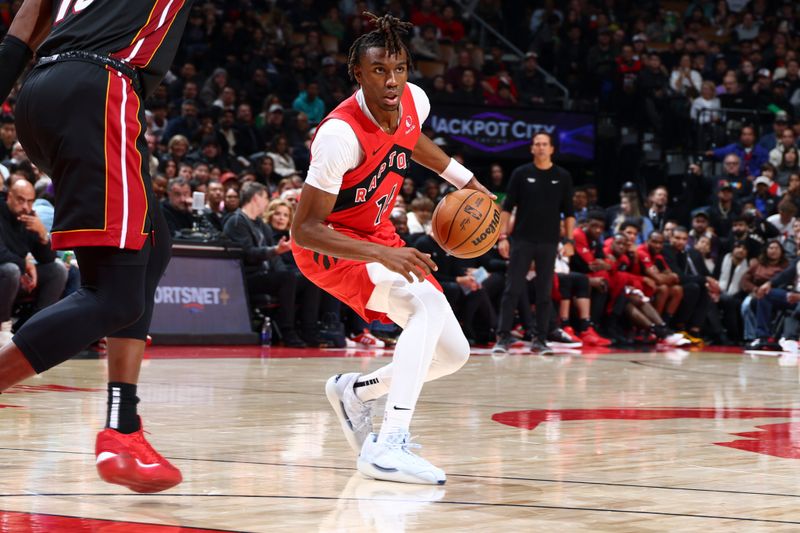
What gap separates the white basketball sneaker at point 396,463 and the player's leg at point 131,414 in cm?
77

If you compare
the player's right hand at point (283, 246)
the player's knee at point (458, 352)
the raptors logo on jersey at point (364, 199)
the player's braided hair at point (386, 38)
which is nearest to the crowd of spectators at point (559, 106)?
the player's right hand at point (283, 246)

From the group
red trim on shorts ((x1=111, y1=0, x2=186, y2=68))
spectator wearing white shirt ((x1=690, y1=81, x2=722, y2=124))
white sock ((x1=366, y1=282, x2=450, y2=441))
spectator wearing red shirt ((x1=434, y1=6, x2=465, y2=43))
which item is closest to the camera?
red trim on shorts ((x1=111, y1=0, x2=186, y2=68))

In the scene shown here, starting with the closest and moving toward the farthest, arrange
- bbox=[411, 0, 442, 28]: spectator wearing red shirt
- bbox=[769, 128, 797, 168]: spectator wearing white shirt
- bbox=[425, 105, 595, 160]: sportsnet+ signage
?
1. bbox=[425, 105, 595, 160]: sportsnet+ signage
2. bbox=[769, 128, 797, 168]: spectator wearing white shirt
3. bbox=[411, 0, 442, 28]: spectator wearing red shirt

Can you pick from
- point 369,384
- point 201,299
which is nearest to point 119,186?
point 369,384

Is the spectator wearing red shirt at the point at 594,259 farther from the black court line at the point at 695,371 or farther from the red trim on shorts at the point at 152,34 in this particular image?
the red trim on shorts at the point at 152,34

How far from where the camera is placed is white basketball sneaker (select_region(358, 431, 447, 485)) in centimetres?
381

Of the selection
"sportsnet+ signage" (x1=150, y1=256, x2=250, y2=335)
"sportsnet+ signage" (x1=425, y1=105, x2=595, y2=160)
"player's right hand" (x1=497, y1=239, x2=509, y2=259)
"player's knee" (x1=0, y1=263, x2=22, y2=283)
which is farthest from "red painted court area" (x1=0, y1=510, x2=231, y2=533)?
"sportsnet+ signage" (x1=425, y1=105, x2=595, y2=160)

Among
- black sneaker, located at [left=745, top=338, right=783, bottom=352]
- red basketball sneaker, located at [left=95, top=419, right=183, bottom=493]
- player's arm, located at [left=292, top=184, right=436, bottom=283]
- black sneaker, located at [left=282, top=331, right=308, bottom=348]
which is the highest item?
player's arm, located at [left=292, top=184, right=436, bottom=283]

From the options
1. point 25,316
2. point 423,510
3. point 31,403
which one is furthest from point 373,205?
point 25,316

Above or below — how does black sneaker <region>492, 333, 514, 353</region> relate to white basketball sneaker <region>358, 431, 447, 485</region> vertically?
below

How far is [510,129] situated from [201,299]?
718cm

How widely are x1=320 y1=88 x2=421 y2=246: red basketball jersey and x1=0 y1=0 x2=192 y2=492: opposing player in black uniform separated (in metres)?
0.96

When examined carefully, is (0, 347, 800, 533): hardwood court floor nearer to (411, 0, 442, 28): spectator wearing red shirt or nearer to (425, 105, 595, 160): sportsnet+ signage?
(425, 105, 595, 160): sportsnet+ signage

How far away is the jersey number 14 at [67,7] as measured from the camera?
3389 millimetres
